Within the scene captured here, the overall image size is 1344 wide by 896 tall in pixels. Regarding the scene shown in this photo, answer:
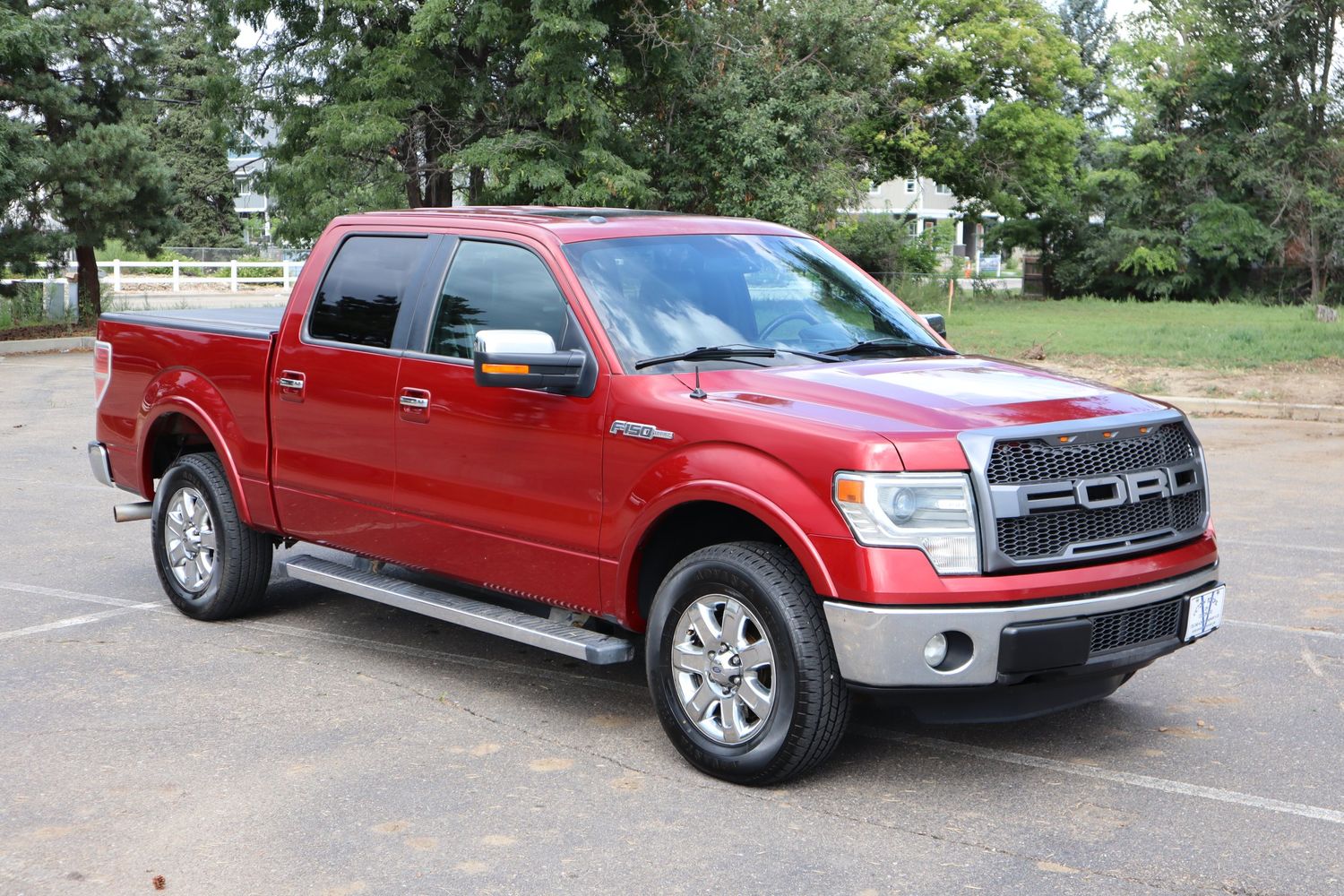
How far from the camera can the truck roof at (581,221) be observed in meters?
5.80

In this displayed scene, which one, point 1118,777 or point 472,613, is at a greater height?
point 472,613

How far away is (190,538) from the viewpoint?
7.22m

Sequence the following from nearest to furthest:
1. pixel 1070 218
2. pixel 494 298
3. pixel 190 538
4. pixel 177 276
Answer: pixel 494 298 → pixel 190 538 → pixel 177 276 → pixel 1070 218

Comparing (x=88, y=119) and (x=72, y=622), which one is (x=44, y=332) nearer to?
(x=88, y=119)

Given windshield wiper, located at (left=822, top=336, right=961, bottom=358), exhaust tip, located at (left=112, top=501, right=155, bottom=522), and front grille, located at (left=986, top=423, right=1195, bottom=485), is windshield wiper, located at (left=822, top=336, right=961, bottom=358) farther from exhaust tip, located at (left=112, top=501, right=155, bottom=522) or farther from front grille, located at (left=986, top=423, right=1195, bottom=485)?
exhaust tip, located at (left=112, top=501, right=155, bottom=522)

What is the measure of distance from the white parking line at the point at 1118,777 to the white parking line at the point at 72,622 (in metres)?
3.86

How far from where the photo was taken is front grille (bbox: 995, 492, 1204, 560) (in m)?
4.53

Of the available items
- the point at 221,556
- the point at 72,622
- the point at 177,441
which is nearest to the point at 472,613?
the point at 221,556

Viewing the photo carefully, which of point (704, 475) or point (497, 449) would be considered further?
point (497, 449)

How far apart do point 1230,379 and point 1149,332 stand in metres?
9.37

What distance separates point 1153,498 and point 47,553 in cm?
649

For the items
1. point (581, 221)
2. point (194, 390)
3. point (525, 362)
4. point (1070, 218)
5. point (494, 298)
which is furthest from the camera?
point (1070, 218)

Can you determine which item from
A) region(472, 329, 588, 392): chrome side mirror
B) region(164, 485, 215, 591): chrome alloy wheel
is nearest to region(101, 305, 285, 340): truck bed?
region(164, 485, 215, 591): chrome alloy wheel

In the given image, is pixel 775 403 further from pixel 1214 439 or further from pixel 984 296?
pixel 984 296
